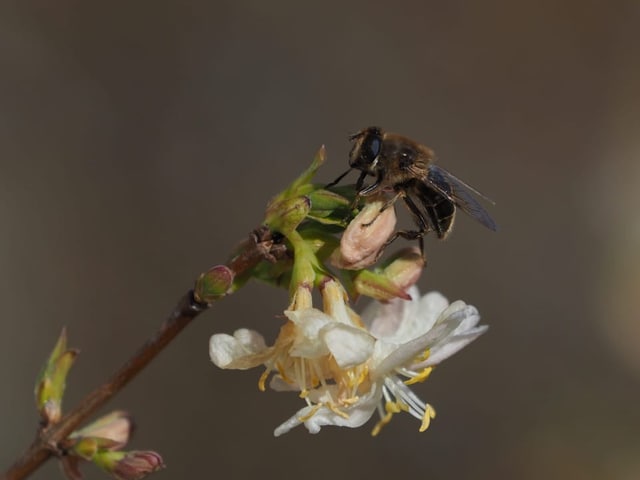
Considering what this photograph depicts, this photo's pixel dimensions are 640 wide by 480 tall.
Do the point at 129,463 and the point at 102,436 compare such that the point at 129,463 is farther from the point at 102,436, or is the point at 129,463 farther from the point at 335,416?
the point at 335,416

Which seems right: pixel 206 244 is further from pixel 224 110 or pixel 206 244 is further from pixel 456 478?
pixel 456 478

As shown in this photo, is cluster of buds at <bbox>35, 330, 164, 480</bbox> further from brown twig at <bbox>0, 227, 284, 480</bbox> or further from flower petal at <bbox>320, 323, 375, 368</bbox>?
flower petal at <bbox>320, 323, 375, 368</bbox>

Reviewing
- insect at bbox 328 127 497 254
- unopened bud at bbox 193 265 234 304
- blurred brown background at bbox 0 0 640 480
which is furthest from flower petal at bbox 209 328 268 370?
blurred brown background at bbox 0 0 640 480

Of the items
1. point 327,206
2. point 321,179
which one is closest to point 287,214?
point 327,206

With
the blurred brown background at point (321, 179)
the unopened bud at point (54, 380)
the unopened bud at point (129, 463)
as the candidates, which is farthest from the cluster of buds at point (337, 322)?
the blurred brown background at point (321, 179)

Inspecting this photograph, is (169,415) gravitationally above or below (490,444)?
above

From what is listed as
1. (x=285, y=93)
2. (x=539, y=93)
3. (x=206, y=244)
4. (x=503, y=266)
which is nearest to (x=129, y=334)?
(x=206, y=244)
